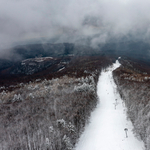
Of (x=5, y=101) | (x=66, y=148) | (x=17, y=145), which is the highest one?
(x=5, y=101)

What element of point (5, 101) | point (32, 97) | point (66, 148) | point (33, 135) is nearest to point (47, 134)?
point (33, 135)

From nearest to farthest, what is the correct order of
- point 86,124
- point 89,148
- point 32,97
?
point 89,148 → point 86,124 → point 32,97

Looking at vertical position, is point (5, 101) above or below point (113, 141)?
above

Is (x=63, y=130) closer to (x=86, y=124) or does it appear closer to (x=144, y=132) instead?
(x=86, y=124)

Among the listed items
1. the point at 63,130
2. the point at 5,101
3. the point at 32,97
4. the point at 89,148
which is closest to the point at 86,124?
the point at 89,148

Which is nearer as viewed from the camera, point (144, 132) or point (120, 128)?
point (144, 132)

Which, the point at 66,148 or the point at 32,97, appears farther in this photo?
the point at 32,97

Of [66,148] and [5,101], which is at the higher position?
[5,101]

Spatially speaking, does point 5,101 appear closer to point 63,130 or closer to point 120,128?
point 63,130

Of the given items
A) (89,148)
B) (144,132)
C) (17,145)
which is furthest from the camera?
(89,148)
